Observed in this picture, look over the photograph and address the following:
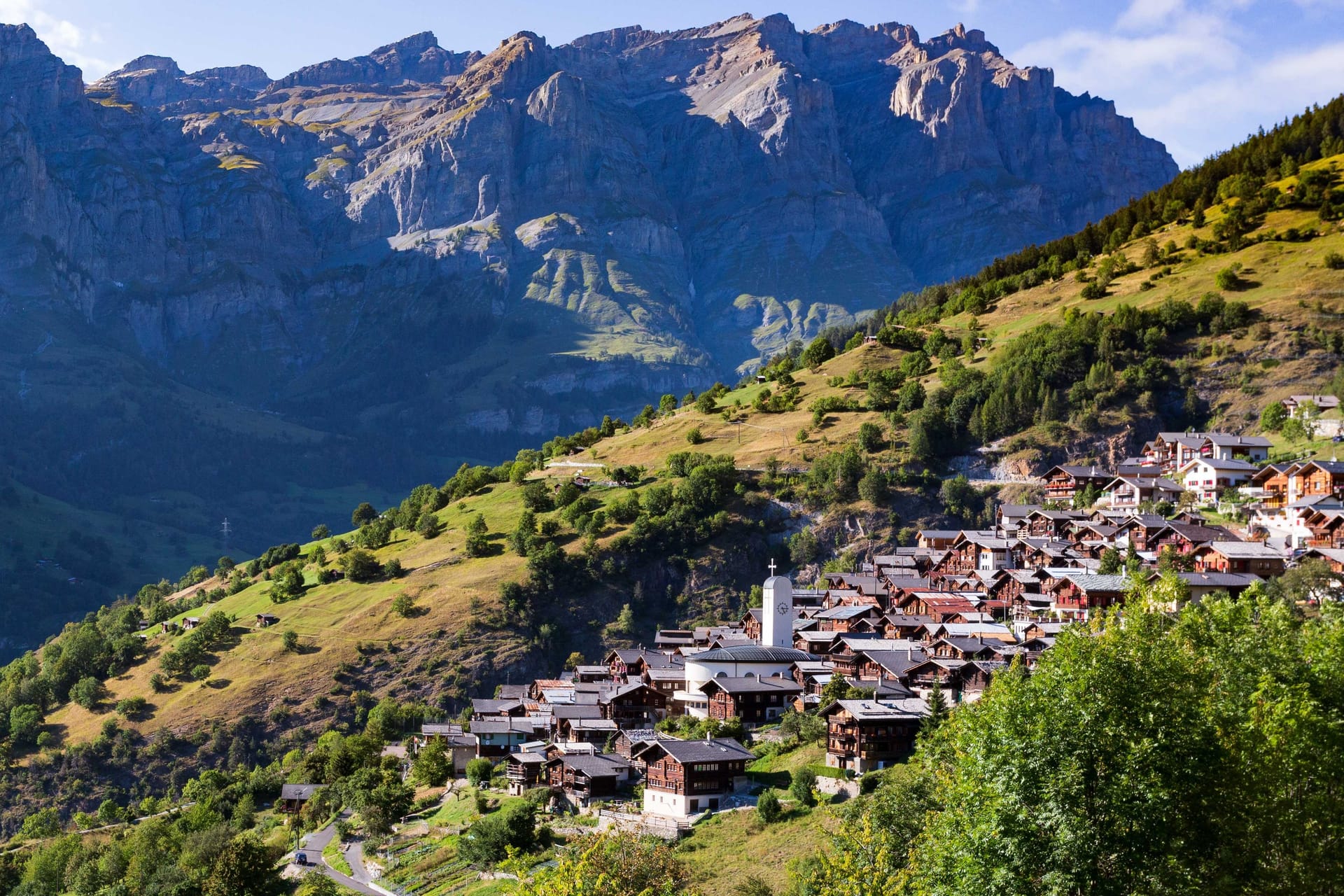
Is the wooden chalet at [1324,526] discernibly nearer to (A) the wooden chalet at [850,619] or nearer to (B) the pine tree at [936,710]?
(A) the wooden chalet at [850,619]

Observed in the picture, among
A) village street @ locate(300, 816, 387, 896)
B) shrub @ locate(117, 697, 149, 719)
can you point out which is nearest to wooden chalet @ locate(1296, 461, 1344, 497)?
village street @ locate(300, 816, 387, 896)

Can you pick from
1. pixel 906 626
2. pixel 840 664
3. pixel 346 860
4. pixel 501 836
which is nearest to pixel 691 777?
pixel 501 836

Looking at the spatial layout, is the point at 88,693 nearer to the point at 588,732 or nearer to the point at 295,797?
the point at 295,797

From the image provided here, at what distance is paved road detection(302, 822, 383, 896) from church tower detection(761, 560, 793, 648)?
3656cm

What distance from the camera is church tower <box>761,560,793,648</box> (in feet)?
374

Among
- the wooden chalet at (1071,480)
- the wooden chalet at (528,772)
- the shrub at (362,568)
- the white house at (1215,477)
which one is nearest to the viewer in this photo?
the wooden chalet at (528,772)

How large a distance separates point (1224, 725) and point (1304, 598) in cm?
5123

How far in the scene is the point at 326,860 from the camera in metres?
98.9

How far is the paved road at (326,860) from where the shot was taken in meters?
89.9

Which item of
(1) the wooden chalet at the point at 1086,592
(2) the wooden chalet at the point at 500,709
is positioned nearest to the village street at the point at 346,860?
(2) the wooden chalet at the point at 500,709

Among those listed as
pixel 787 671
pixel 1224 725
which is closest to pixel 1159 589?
pixel 1224 725

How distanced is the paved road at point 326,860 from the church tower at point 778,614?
36564 mm

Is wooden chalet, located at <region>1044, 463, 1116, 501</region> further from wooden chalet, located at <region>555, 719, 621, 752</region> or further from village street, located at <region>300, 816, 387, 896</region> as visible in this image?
village street, located at <region>300, 816, 387, 896</region>

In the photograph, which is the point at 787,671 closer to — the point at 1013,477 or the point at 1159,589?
the point at 1159,589
